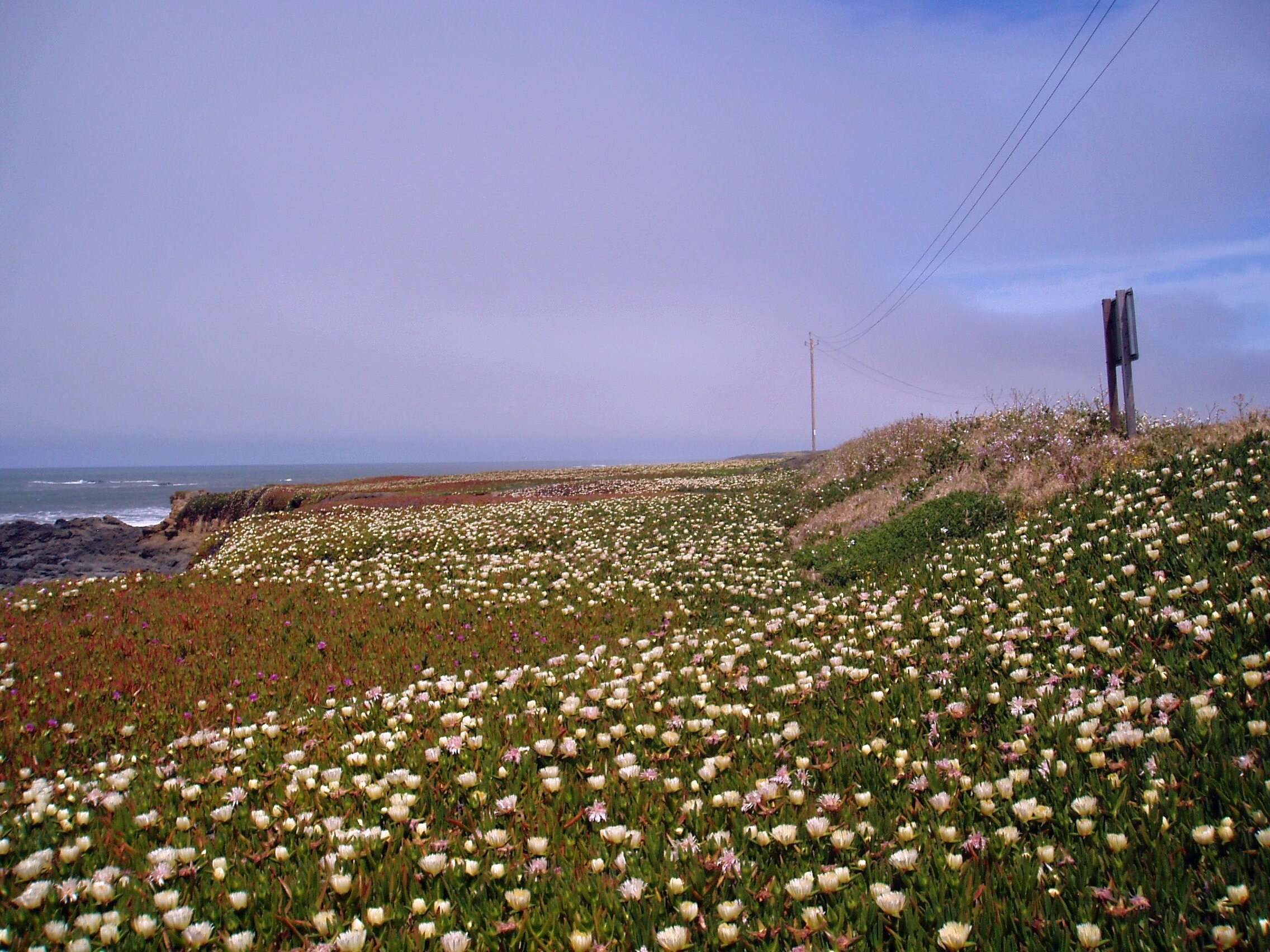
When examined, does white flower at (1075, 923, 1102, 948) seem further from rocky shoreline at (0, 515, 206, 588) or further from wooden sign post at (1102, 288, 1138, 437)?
rocky shoreline at (0, 515, 206, 588)

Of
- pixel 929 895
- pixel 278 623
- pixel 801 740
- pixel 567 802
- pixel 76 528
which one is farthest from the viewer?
pixel 76 528

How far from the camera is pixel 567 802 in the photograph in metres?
3.86

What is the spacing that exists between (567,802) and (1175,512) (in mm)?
6662

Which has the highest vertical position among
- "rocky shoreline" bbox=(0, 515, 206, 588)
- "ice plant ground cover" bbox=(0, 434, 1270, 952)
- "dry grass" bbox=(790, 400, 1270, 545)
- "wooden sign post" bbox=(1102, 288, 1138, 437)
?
"wooden sign post" bbox=(1102, 288, 1138, 437)

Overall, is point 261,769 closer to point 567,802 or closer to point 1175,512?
point 567,802

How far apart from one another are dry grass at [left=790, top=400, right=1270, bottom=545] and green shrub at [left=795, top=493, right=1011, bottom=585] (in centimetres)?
47

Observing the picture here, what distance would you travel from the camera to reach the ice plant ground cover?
2.68 m

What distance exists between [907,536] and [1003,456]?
12.3 feet

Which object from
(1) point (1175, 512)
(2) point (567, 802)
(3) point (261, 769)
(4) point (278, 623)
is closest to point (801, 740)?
(2) point (567, 802)

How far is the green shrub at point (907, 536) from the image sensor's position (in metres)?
9.84

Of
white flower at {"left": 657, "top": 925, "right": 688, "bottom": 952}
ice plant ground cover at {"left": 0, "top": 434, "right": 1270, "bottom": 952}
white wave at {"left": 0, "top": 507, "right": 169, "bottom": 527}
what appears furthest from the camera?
white wave at {"left": 0, "top": 507, "right": 169, "bottom": 527}

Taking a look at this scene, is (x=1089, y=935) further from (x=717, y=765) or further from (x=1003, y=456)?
(x=1003, y=456)

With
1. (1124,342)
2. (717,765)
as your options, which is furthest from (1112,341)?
(717,765)

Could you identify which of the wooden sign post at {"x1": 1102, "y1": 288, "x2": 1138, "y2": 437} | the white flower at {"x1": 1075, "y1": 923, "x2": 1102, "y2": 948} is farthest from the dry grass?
the white flower at {"x1": 1075, "y1": 923, "x2": 1102, "y2": 948}
